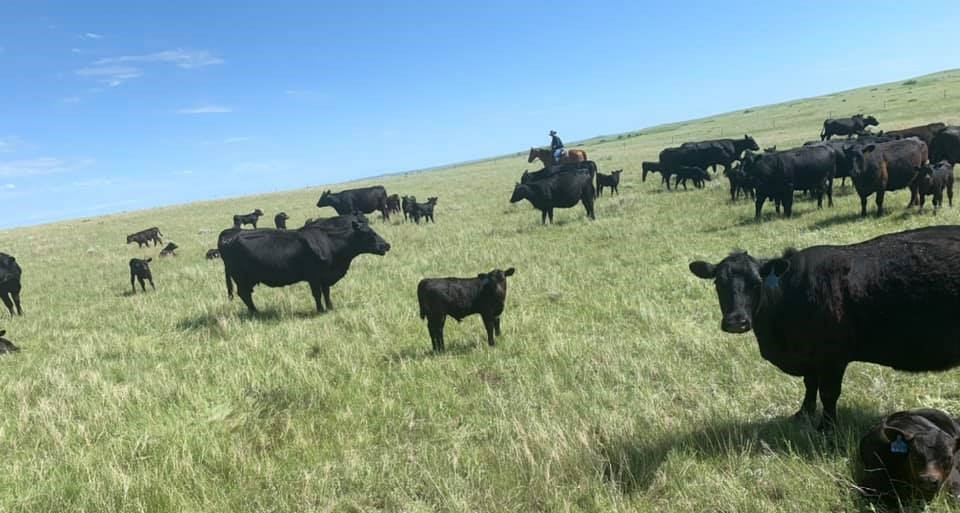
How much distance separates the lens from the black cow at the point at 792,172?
1481 centimetres

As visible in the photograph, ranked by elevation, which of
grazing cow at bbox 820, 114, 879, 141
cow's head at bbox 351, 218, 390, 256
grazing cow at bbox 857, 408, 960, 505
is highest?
grazing cow at bbox 820, 114, 879, 141

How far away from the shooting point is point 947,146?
16422 mm

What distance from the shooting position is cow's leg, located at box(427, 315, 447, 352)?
24.8 ft

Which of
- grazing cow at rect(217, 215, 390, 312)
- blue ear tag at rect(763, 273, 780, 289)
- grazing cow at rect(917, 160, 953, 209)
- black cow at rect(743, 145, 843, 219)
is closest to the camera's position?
blue ear tag at rect(763, 273, 780, 289)

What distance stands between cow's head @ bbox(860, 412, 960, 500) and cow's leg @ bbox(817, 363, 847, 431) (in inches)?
32.1

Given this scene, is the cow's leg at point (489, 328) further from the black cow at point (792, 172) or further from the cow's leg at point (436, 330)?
the black cow at point (792, 172)

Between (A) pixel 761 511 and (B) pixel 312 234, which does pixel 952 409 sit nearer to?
(A) pixel 761 511

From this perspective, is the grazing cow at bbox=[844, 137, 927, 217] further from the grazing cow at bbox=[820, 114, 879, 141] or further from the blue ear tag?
the grazing cow at bbox=[820, 114, 879, 141]

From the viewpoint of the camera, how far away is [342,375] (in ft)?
22.3

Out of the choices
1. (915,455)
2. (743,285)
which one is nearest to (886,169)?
(743,285)

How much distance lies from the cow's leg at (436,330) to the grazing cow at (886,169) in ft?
36.4

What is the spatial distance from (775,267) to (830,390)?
3.42ft

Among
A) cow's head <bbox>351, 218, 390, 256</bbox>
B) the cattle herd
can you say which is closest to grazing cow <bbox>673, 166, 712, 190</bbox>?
cow's head <bbox>351, 218, 390, 256</bbox>

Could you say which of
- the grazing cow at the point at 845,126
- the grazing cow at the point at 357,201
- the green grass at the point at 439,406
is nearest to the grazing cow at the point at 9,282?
Result: the green grass at the point at 439,406
